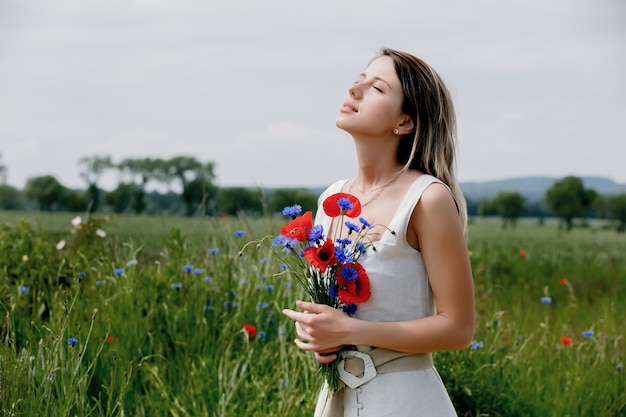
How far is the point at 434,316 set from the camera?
2.08 m

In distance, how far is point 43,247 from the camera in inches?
184

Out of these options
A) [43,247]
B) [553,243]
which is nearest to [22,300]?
[43,247]

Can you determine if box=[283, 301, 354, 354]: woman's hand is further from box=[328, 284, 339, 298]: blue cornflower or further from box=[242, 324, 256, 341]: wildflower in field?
box=[242, 324, 256, 341]: wildflower in field

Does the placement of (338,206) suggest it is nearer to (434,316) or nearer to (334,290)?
(334,290)

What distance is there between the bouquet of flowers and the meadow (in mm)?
989

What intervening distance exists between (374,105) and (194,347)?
218cm

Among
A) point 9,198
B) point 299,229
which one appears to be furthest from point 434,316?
point 9,198

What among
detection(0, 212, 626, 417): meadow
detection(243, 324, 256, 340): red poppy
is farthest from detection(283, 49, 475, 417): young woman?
detection(243, 324, 256, 340): red poppy

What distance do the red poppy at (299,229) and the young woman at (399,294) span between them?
7.7 inches

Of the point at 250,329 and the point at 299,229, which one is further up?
the point at 299,229

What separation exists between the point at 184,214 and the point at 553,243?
A: 6.30 metres

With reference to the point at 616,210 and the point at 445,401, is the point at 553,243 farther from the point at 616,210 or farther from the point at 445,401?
the point at 616,210

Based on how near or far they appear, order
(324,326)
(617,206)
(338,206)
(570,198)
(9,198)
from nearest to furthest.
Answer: (324,326) < (338,206) < (9,198) < (617,206) < (570,198)

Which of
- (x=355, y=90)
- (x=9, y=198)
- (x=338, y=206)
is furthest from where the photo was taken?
(x=9, y=198)
